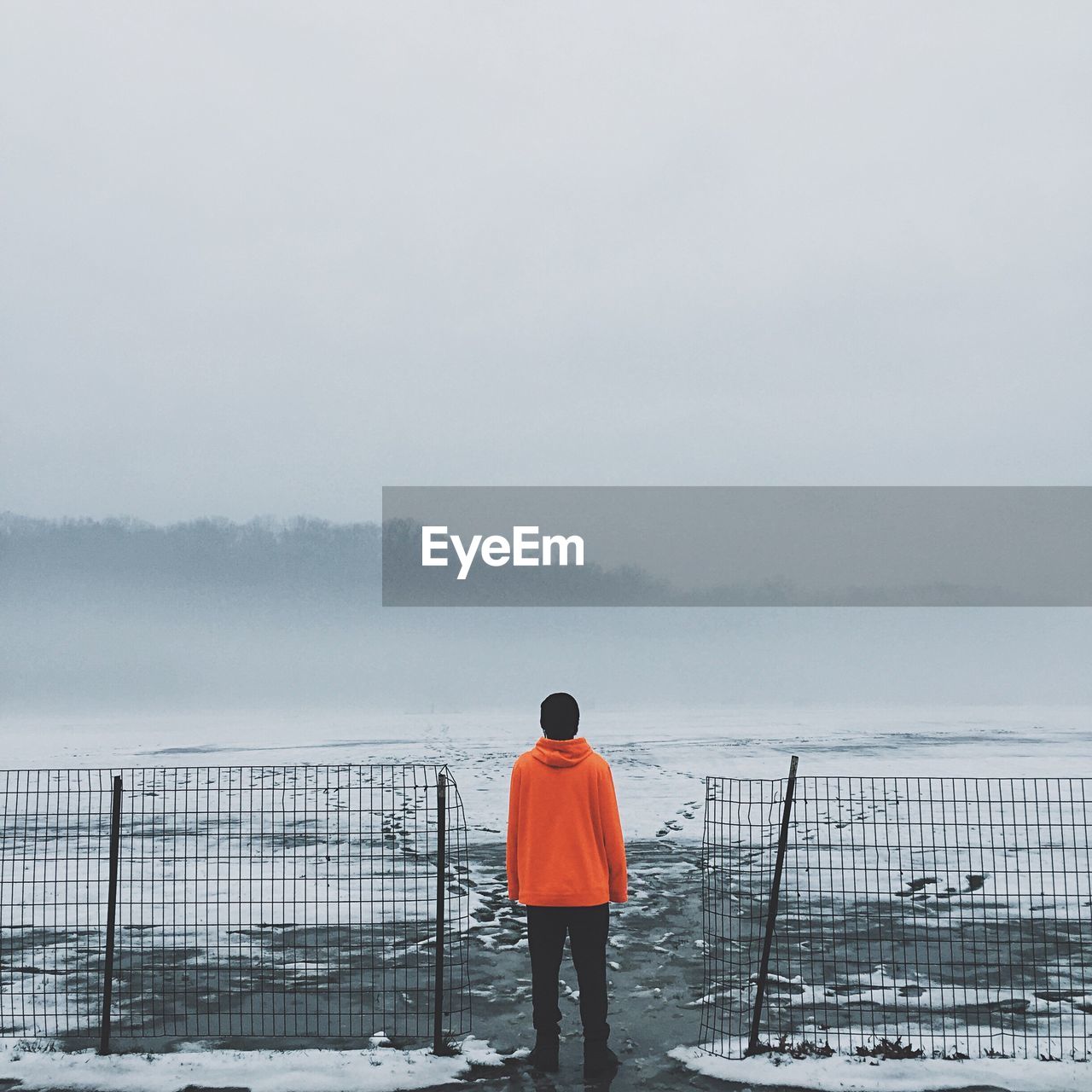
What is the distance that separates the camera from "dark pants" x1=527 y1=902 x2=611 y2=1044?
15.6 feet

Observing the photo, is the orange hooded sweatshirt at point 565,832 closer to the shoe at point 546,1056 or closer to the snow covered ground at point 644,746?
the shoe at point 546,1056

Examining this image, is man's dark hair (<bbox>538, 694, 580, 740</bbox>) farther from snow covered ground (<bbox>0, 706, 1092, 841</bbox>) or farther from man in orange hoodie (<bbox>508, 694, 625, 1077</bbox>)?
snow covered ground (<bbox>0, 706, 1092, 841</bbox>)

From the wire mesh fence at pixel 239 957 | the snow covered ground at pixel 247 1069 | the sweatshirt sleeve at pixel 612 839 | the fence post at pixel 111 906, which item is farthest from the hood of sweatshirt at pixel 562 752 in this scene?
the fence post at pixel 111 906

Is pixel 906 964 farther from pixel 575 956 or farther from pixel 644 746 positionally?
pixel 644 746

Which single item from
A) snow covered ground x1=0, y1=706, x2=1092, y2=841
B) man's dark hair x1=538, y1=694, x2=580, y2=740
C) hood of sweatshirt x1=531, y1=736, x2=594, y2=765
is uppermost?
man's dark hair x1=538, y1=694, x2=580, y2=740

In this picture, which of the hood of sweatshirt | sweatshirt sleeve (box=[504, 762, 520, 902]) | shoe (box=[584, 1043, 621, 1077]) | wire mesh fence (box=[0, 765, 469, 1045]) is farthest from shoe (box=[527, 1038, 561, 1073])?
the hood of sweatshirt

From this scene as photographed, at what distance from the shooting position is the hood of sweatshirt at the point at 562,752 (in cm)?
477

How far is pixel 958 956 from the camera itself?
7.21 meters

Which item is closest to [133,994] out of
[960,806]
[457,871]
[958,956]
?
[457,871]

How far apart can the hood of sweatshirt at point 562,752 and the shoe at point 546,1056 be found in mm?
1472

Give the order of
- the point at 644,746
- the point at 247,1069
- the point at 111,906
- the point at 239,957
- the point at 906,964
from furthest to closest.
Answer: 1. the point at 644,746
2. the point at 239,957
3. the point at 906,964
4. the point at 111,906
5. the point at 247,1069

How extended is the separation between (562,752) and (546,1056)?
159 cm

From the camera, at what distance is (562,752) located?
15.7ft

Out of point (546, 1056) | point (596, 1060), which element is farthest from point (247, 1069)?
point (596, 1060)
